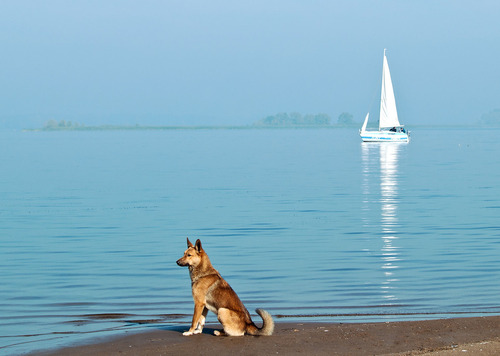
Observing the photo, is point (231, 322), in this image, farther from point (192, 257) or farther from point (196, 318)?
point (192, 257)

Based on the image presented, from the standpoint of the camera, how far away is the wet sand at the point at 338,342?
34.9 feet

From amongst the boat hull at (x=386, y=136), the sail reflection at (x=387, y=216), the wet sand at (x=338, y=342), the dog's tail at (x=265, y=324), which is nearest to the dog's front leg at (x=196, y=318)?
the wet sand at (x=338, y=342)

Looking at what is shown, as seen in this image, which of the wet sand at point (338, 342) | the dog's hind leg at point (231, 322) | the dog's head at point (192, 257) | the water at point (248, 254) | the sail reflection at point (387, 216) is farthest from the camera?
the sail reflection at point (387, 216)

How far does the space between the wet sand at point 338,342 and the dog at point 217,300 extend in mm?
147

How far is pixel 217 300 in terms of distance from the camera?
11672mm

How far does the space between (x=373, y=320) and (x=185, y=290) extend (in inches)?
216

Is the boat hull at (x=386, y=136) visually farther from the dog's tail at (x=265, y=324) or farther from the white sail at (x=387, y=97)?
the dog's tail at (x=265, y=324)

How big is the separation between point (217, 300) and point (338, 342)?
1815 millimetres

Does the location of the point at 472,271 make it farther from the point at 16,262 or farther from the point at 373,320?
the point at 16,262

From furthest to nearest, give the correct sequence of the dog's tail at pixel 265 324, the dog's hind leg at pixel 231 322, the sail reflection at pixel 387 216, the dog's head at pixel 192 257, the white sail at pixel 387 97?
the white sail at pixel 387 97
the sail reflection at pixel 387 216
the dog's head at pixel 192 257
the dog's hind leg at pixel 231 322
the dog's tail at pixel 265 324

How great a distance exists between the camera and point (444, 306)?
51.8 feet

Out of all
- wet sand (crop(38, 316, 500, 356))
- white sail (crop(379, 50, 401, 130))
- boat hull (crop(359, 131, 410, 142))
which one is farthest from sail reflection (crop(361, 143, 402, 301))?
boat hull (crop(359, 131, 410, 142))

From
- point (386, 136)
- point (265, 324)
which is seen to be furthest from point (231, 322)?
point (386, 136)

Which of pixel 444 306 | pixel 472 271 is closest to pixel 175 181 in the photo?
pixel 472 271
